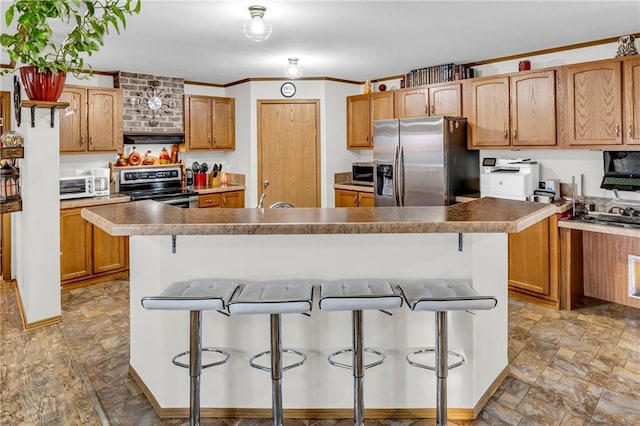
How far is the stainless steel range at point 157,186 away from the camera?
5414 millimetres

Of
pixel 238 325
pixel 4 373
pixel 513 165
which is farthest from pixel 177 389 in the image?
pixel 513 165

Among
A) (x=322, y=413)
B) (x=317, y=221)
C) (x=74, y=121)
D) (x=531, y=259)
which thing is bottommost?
(x=322, y=413)

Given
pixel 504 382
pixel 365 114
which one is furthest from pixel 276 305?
pixel 365 114

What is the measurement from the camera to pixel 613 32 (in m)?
3.88

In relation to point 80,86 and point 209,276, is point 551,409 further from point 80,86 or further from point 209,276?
point 80,86

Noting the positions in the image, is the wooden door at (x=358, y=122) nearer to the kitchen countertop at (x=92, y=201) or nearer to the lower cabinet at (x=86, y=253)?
the kitchen countertop at (x=92, y=201)

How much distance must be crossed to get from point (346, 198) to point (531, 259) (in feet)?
8.02

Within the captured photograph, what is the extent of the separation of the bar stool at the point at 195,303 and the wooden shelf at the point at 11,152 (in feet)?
7.32

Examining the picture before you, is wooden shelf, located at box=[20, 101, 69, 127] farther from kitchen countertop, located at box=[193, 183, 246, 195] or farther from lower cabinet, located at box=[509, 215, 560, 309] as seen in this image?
lower cabinet, located at box=[509, 215, 560, 309]

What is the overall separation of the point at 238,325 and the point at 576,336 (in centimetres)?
264

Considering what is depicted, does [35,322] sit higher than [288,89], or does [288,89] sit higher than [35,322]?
[288,89]

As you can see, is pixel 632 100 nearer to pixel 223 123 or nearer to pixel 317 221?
pixel 317 221

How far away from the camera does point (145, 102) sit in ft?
18.3

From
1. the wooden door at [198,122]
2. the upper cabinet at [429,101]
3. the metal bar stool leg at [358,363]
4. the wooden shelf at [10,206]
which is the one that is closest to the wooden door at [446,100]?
the upper cabinet at [429,101]
